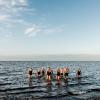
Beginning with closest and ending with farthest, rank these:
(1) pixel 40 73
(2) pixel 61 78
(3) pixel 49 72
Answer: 1. (3) pixel 49 72
2. (2) pixel 61 78
3. (1) pixel 40 73

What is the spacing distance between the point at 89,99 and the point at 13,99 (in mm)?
8679

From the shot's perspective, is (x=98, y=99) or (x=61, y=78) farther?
(x=61, y=78)

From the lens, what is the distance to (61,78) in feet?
180

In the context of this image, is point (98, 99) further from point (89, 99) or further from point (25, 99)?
point (25, 99)

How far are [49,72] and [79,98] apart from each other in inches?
819

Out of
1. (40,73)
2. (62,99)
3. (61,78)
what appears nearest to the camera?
(62,99)

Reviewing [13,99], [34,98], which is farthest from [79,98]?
[13,99]

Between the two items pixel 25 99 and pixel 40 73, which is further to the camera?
pixel 40 73

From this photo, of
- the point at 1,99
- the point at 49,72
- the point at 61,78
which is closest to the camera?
the point at 1,99

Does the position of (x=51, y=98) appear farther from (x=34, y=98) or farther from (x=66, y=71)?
(x=66, y=71)

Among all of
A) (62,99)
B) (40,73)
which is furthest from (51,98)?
(40,73)

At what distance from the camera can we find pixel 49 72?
51.2 meters

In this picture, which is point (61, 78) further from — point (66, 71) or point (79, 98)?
point (79, 98)

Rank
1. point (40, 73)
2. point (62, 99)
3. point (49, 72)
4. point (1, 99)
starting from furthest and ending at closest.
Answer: point (40, 73) < point (49, 72) < point (62, 99) < point (1, 99)
